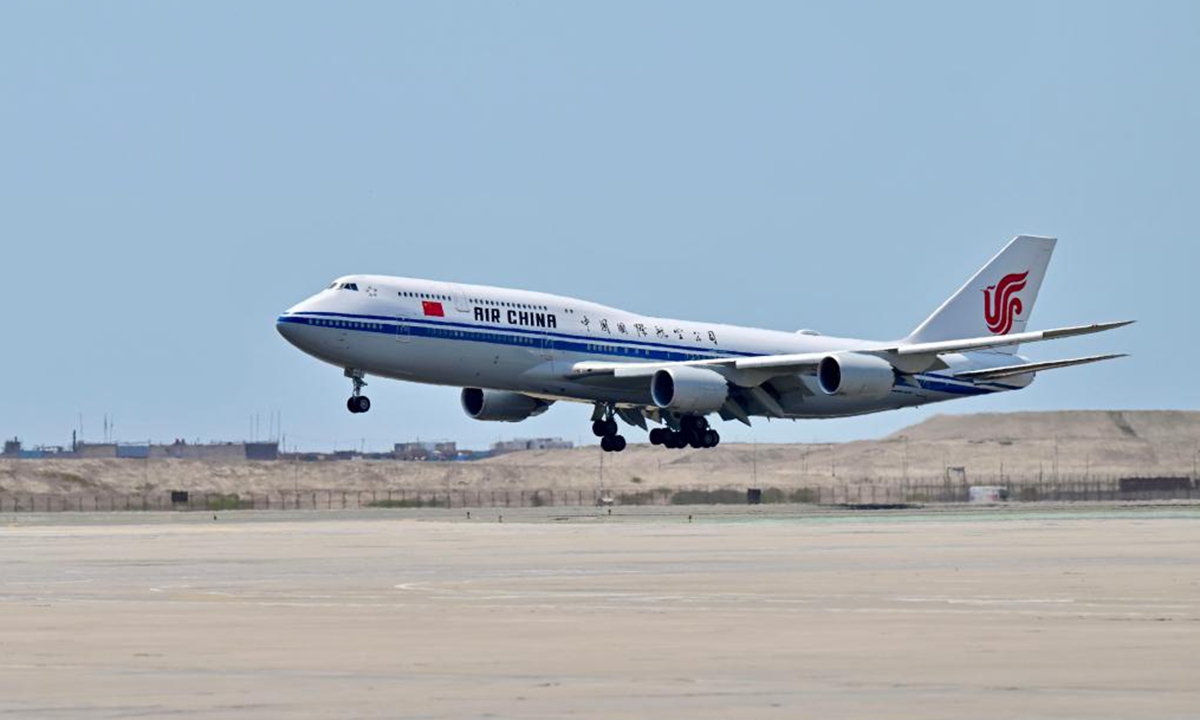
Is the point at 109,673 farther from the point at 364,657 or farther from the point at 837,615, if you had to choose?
the point at 837,615

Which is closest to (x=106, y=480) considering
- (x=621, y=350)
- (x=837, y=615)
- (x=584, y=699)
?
(x=621, y=350)

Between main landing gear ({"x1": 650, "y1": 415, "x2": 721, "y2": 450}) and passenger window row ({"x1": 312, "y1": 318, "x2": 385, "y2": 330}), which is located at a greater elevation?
passenger window row ({"x1": 312, "y1": 318, "x2": 385, "y2": 330})

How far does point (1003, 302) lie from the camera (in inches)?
3629

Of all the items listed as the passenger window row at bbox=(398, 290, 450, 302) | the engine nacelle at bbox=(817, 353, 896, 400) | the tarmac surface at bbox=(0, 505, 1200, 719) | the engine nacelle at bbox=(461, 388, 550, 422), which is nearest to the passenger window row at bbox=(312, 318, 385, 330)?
the passenger window row at bbox=(398, 290, 450, 302)

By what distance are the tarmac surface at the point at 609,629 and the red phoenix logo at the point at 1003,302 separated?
4124 cm

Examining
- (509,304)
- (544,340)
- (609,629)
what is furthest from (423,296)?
(609,629)

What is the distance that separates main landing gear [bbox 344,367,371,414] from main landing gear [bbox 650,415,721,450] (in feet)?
47.1

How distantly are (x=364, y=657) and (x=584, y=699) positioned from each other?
14.5 feet

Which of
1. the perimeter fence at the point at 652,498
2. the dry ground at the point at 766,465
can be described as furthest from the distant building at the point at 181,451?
the perimeter fence at the point at 652,498

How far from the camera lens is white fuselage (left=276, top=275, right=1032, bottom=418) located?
7044cm

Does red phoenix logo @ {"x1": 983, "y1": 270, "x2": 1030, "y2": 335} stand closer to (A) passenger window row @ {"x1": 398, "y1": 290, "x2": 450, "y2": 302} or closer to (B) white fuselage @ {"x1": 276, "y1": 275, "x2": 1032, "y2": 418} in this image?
(B) white fuselage @ {"x1": 276, "y1": 275, "x2": 1032, "y2": 418}

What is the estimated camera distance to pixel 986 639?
22.8 meters

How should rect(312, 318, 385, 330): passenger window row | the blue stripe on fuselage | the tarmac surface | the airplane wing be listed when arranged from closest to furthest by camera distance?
the tarmac surface, rect(312, 318, 385, 330): passenger window row, the blue stripe on fuselage, the airplane wing

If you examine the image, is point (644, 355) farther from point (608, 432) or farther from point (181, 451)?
point (181, 451)
